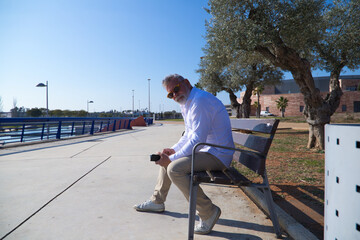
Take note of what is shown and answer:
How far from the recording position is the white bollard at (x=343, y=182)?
116 centimetres

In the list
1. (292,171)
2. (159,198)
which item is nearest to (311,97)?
(292,171)

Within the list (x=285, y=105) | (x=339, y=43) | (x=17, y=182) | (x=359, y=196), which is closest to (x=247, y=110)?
(x=339, y=43)

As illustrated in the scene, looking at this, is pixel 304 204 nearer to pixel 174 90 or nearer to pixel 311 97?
pixel 174 90

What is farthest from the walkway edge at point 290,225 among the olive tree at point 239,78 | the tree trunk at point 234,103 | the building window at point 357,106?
the building window at point 357,106

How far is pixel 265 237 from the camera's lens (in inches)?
88.7

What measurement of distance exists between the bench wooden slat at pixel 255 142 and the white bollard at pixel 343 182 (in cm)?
79

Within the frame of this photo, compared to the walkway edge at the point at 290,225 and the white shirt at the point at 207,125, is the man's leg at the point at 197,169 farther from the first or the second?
the walkway edge at the point at 290,225

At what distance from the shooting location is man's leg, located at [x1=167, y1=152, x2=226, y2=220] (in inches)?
89.5

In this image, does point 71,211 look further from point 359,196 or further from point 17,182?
point 359,196

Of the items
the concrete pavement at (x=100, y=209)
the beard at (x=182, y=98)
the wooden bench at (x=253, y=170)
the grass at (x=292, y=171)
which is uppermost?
the beard at (x=182, y=98)

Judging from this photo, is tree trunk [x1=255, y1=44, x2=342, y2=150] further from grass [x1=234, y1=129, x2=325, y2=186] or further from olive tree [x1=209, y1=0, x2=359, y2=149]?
grass [x1=234, y1=129, x2=325, y2=186]

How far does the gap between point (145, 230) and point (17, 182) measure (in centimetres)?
286

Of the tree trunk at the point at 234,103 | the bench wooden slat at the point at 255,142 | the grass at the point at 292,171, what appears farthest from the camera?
the tree trunk at the point at 234,103

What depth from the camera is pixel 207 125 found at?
7.53ft
